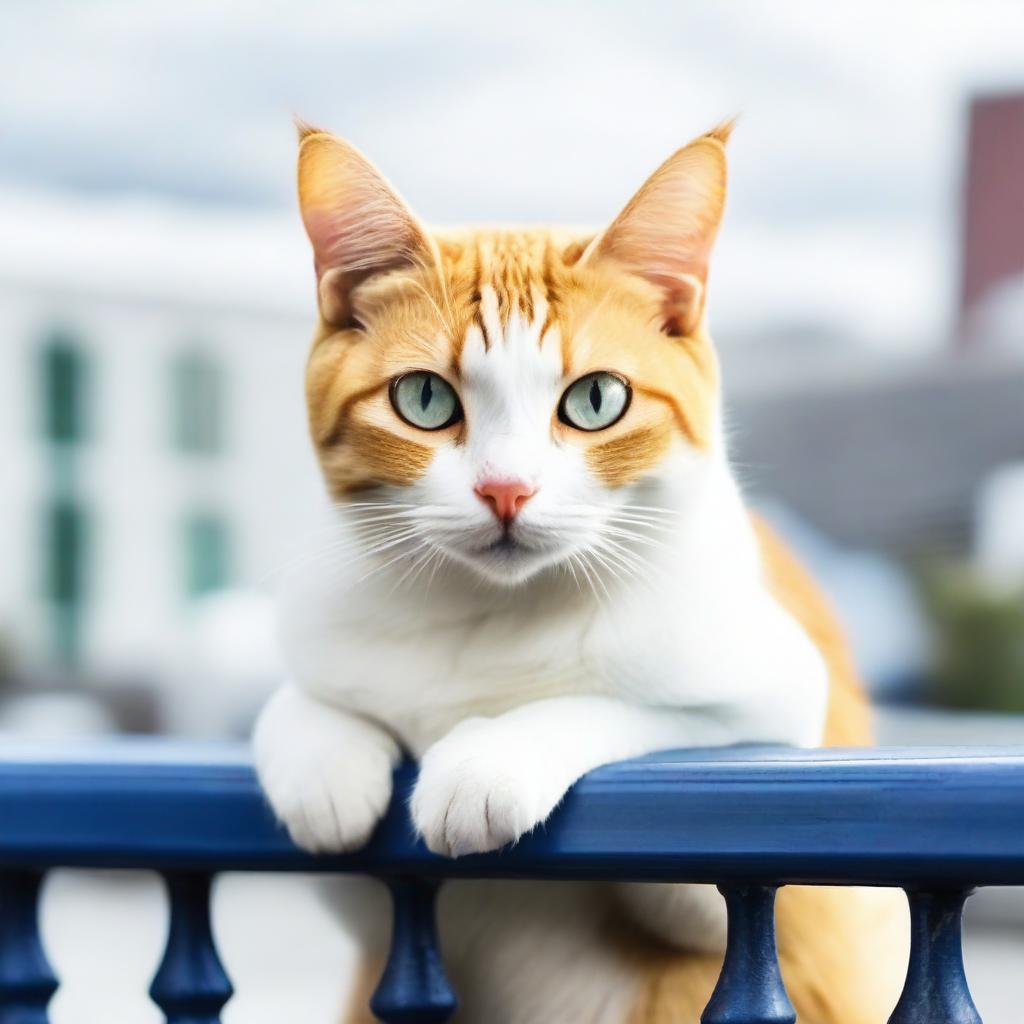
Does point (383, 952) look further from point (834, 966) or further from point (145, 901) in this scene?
point (145, 901)

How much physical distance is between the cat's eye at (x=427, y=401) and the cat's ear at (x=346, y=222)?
0.27 ft

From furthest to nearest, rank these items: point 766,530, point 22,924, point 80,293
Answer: point 80,293, point 766,530, point 22,924

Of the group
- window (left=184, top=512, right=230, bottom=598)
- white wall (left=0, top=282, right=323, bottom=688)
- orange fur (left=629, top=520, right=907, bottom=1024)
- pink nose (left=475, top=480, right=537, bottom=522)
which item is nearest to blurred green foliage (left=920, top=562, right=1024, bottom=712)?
orange fur (left=629, top=520, right=907, bottom=1024)

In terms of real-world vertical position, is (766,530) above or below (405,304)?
below

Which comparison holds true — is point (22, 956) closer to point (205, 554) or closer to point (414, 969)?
point (414, 969)

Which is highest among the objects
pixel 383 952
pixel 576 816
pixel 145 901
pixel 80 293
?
pixel 80 293

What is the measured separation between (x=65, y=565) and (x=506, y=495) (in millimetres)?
7368

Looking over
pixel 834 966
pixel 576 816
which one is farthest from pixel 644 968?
pixel 576 816

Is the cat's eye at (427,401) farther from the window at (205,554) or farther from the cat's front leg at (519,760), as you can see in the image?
the window at (205,554)

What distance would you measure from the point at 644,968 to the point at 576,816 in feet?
0.72

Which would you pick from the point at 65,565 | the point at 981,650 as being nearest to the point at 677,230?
the point at 981,650

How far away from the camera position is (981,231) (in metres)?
7.86

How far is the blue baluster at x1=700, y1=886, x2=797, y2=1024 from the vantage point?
0.57 metres

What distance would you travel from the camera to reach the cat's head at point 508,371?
28.2 inches
